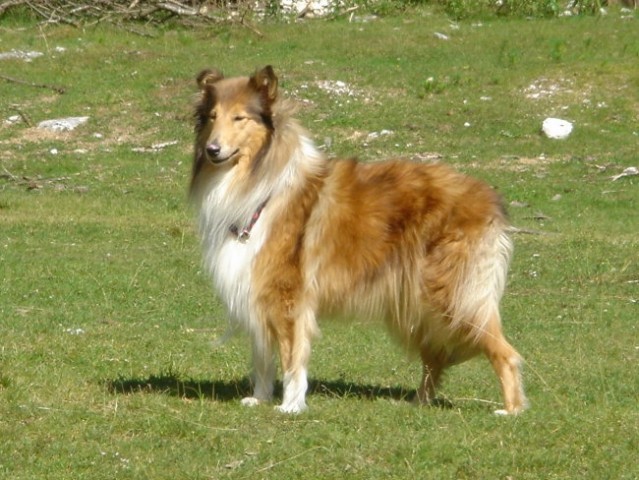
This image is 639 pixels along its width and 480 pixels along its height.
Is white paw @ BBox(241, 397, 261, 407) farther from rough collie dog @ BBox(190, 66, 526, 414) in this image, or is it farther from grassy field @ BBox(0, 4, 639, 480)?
grassy field @ BBox(0, 4, 639, 480)

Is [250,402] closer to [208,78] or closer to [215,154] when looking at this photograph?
[215,154]

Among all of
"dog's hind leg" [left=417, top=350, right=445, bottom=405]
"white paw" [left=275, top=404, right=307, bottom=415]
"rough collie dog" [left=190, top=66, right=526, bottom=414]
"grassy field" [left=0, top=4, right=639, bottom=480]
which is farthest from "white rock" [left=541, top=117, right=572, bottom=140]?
"white paw" [left=275, top=404, right=307, bottom=415]

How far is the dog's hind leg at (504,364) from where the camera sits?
7727 mm

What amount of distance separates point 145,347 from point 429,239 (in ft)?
8.65

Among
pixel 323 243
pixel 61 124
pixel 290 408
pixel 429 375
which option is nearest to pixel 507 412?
pixel 429 375

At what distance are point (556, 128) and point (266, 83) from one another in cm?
1220

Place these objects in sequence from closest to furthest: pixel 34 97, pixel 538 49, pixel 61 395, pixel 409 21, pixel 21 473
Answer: pixel 21 473 → pixel 61 395 → pixel 34 97 → pixel 538 49 → pixel 409 21

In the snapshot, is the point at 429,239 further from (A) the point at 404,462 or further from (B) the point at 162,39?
(B) the point at 162,39

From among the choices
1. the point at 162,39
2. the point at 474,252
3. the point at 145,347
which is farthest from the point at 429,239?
the point at 162,39

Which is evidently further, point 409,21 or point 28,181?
point 409,21

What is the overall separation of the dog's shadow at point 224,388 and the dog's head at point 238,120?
134 cm

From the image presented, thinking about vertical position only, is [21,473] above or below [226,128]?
below

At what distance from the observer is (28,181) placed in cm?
1756

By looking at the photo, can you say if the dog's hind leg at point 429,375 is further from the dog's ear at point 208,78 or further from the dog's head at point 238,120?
the dog's ear at point 208,78
